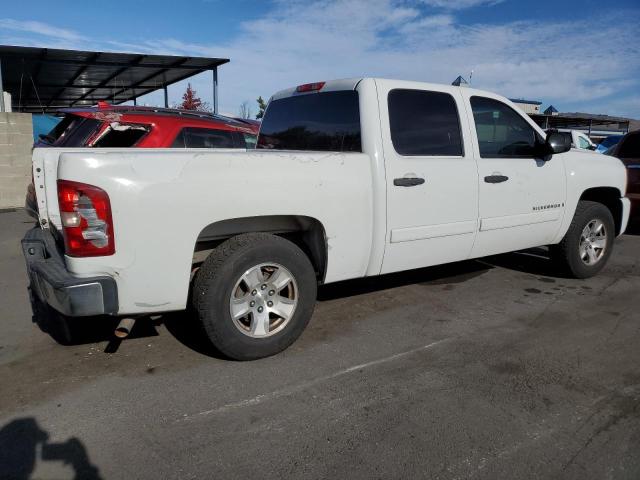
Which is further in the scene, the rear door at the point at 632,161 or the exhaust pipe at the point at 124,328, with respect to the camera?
the rear door at the point at 632,161

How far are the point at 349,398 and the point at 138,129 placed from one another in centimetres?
434

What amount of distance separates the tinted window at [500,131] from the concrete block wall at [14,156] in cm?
1023

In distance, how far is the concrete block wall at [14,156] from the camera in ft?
35.9

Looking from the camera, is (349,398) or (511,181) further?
(511,181)

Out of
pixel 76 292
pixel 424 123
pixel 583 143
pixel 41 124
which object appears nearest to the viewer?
pixel 76 292

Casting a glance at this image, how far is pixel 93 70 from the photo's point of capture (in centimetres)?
1538

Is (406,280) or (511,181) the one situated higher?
(511,181)

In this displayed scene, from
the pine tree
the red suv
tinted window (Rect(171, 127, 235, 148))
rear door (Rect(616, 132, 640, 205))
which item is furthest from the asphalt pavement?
the pine tree

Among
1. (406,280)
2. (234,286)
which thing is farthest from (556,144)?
(234,286)

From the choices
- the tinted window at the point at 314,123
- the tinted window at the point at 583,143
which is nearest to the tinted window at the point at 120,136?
the tinted window at the point at 314,123

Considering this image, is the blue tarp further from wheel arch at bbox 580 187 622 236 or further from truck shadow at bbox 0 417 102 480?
wheel arch at bbox 580 187 622 236

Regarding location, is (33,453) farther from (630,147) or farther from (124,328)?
(630,147)

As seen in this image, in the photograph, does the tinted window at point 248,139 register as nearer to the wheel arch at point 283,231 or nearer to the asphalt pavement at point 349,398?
the asphalt pavement at point 349,398

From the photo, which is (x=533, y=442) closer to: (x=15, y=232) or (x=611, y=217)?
(x=611, y=217)
